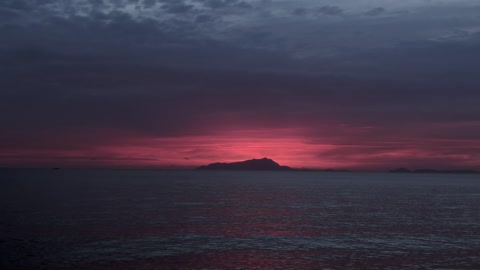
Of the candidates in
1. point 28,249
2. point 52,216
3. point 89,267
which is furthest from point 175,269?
point 52,216

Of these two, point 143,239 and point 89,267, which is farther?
point 143,239

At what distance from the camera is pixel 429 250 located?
4822cm

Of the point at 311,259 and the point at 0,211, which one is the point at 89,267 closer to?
the point at 311,259

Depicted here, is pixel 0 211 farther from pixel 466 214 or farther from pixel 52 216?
pixel 466 214

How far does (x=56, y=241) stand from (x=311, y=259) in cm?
2484

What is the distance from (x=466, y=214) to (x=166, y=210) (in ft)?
164

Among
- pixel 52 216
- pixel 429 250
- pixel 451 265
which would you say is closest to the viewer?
pixel 451 265

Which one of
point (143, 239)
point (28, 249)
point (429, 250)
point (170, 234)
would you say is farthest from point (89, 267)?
point (429, 250)

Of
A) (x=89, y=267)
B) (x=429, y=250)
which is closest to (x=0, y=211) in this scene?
(x=89, y=267)

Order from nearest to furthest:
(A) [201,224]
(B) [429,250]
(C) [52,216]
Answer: (B) [429,250], (A) [201,224], (C) [52,216]

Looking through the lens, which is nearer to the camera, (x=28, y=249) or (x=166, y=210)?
(x=28, y=249)

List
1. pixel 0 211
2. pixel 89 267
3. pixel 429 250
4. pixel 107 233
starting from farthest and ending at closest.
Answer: pixel 0 211, pixel 107 233, pixel 429 250, pixel 89 267

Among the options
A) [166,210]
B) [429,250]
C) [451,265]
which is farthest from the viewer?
[166,210]

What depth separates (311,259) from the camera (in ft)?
142
